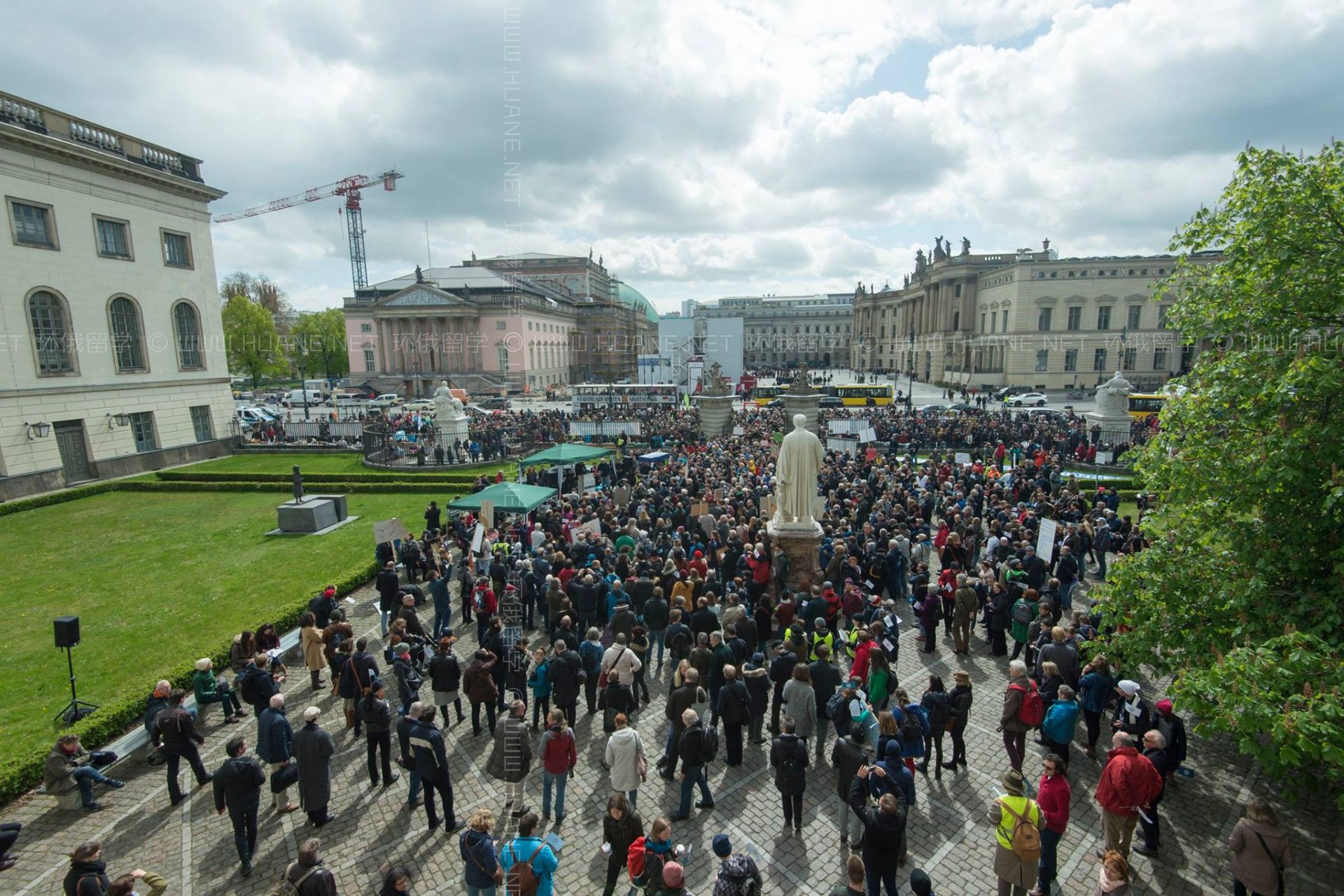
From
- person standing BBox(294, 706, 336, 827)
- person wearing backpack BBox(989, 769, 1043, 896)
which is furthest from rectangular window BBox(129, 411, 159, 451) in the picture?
person wearing backpack BBox(989, 769, 1043, 896)

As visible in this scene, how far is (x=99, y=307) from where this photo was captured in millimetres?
25203

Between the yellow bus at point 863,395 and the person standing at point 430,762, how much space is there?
45.5 meters

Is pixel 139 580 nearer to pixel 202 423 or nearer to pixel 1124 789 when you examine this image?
pixel 1124 789

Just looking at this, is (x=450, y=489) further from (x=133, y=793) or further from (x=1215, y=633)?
(x=1215, y=633)

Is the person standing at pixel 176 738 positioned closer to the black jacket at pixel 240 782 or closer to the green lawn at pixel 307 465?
the black jacket at pixel 240 782

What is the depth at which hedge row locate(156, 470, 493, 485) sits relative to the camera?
24.0 metres

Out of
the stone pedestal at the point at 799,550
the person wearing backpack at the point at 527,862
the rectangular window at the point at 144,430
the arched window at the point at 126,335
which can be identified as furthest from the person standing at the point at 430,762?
the arched window at the point at 126,335

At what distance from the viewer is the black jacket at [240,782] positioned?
5.76 meters

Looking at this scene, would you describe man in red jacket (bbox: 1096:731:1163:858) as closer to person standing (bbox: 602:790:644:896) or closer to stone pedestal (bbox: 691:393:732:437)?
person standing (bbox: 602:790:644:896)

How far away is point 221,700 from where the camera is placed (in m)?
8.63

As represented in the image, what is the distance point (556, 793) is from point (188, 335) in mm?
32924

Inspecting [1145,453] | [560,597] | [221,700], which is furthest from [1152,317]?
[221,700]

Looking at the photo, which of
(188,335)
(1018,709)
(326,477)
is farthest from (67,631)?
(188,335)

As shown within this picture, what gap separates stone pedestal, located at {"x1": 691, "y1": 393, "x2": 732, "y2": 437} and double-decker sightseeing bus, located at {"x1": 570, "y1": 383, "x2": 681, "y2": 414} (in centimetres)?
1040
